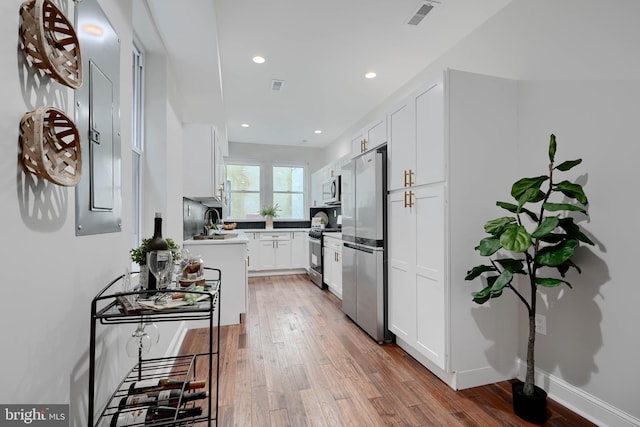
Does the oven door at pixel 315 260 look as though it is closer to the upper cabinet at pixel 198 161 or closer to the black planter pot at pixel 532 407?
the upper cabinet at pixel 198 161

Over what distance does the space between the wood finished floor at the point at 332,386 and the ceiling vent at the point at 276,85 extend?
2.89 meters

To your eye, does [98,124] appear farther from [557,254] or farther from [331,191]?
[331,191]

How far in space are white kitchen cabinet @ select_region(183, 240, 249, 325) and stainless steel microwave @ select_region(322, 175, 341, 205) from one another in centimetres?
226

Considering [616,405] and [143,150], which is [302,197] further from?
[616,405]

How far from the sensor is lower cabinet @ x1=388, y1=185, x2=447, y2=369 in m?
2.17

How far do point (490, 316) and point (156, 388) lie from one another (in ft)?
6.97

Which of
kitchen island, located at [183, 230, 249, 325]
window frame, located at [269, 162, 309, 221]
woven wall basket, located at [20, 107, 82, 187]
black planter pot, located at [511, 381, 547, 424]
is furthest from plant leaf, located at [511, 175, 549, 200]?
window frame, located at [269, 162, 309, 221]

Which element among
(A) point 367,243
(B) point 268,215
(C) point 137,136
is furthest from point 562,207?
(B) point 268,215

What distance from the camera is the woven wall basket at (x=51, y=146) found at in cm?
76

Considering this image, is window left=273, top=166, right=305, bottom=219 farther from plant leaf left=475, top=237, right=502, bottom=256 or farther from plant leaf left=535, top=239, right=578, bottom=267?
plant leaf left=535, top=239, right=578, bottom=267

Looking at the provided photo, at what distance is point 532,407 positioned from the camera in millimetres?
1765

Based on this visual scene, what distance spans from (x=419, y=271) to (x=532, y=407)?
3.37 feet

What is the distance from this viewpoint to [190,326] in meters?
3.20

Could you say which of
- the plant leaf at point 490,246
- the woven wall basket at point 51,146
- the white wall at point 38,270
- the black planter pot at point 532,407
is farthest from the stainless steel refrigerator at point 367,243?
the woven wall basket at point 51,146
